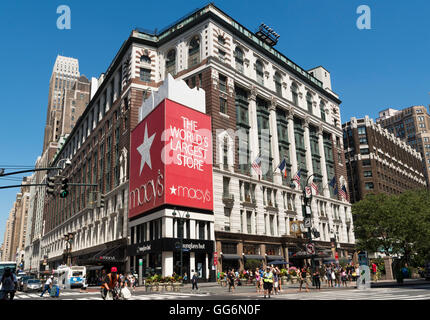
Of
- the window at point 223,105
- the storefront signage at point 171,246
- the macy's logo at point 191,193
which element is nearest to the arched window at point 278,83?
the window at point 223,105

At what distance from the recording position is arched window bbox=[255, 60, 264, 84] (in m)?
62.1

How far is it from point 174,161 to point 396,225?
2840 centimetres

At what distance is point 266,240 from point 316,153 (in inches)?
1006

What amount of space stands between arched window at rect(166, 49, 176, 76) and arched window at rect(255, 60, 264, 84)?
13.9 meters

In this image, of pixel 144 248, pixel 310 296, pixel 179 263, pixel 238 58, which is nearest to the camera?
pixel 310 296

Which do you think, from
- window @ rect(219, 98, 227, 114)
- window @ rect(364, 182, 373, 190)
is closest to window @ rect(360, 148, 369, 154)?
window @ rect(364, 182, 373, 190)

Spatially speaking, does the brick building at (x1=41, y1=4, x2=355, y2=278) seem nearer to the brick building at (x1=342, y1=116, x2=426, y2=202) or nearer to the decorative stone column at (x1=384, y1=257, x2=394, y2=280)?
the decorative stone column at (x1=384, y1=257, x2=394, y2=280)

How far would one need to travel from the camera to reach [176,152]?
1764 inches

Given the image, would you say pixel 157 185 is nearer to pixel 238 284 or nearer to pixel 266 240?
pixel 238 284

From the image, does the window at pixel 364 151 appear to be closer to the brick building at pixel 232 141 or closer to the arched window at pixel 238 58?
the brick building at pixel 232 141

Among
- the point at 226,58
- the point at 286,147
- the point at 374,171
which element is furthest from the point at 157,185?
the point at 374,171

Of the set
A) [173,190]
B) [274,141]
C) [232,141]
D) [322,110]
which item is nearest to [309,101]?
[322,110]

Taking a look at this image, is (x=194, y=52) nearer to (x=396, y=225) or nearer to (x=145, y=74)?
(x=145, y=74)

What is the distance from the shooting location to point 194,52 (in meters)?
56.2
